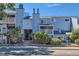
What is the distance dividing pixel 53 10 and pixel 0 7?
0.85m

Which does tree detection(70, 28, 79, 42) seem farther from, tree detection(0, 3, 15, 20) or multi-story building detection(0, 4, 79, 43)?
tree detection(0, 3, 15, 20)

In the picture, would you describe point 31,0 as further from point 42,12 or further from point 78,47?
point 78,47

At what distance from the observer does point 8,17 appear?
757 centimetres

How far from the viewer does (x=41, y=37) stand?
7.54 meters

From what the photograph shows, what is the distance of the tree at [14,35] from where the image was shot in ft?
24.8

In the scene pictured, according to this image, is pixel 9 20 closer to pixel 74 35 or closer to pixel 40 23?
pixel 40 23

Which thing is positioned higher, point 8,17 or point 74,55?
point 8,17

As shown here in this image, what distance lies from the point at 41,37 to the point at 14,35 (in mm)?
439

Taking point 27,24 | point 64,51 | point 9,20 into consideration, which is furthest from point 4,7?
point 64,51

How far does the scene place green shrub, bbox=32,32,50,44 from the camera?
7547mm

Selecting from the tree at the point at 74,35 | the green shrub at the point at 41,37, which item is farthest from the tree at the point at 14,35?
the tree at the point at 74,35

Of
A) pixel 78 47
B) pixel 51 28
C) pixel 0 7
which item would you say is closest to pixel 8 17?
pixel 0 7

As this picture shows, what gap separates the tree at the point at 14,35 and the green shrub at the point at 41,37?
24cm

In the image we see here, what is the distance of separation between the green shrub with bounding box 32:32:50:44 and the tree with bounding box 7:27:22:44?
244 mm
